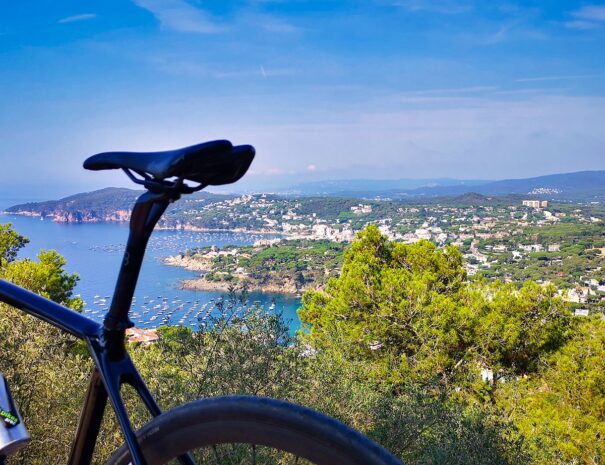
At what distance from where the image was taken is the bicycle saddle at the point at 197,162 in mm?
821

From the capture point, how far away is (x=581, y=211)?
181ft

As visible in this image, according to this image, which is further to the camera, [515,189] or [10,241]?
[515,189]

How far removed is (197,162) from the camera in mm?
830

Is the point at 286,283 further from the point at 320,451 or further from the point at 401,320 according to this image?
the point at 320,451

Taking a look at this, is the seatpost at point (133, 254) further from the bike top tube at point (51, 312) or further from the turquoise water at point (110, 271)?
the turquoise water at point (110, 271)

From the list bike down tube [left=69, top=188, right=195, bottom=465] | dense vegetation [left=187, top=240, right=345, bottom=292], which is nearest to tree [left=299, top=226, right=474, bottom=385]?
dense vegetation [left=187, top=240, right=345, bottom=292]

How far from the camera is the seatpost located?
2.95 feet

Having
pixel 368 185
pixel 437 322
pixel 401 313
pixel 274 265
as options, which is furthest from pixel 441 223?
pixel 368 185

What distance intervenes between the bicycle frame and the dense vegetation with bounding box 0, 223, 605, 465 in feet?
7.03

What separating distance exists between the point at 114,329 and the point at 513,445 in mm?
5567

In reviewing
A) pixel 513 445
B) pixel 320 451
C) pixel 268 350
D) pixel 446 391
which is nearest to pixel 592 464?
pixel 446 391

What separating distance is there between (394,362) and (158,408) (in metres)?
9.51

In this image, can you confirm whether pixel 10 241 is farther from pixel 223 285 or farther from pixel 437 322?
pixel 437 322

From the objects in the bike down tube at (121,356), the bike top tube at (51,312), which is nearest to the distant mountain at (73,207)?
the bike top tube at (51,312)
